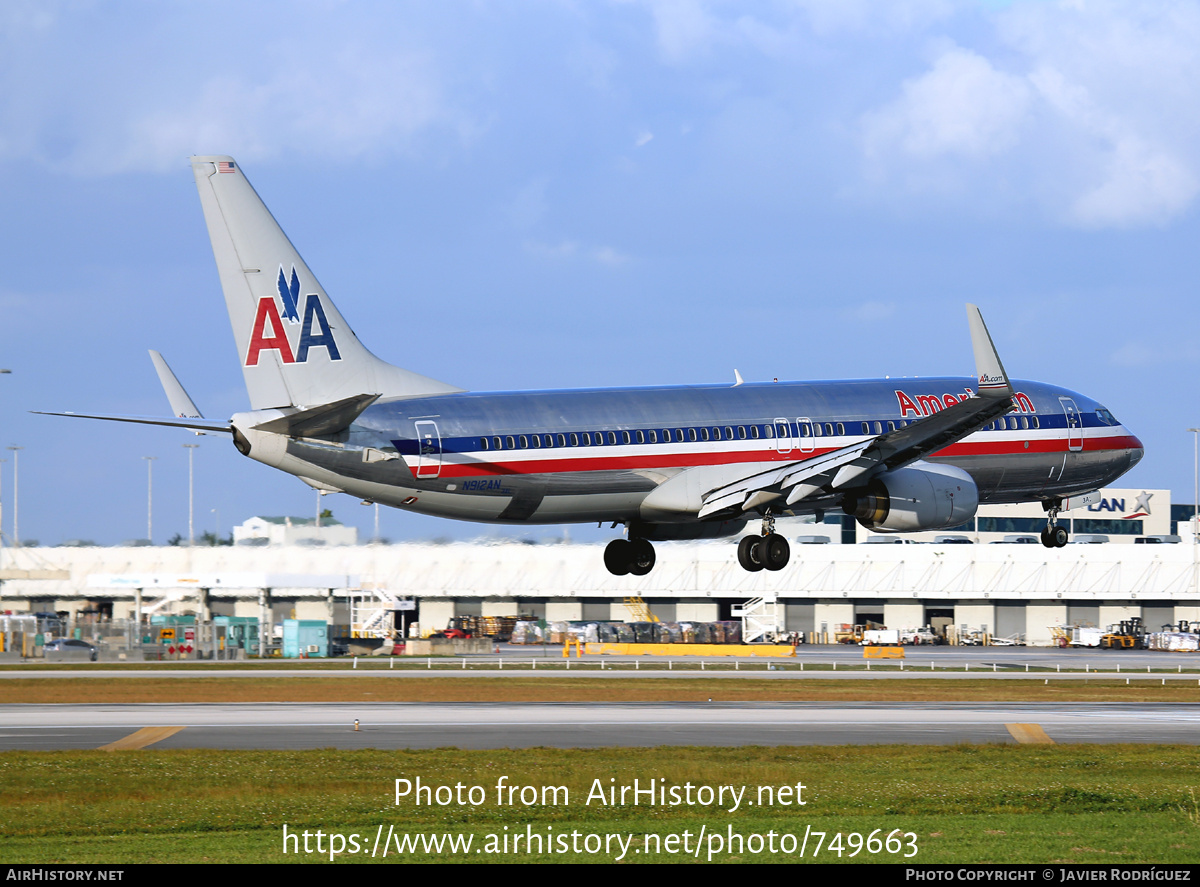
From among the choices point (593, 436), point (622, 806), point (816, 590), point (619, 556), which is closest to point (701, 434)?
point (593, 436)

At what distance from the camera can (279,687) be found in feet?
263

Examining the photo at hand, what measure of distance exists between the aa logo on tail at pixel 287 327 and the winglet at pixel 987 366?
1841 centimetres

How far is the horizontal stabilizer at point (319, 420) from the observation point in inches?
1655

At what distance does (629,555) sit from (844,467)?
800 centimetres

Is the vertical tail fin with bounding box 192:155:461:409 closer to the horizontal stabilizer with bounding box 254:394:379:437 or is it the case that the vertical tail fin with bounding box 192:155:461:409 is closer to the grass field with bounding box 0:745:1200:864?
the horizontal stabilizer with bounding box 254:394:379:437

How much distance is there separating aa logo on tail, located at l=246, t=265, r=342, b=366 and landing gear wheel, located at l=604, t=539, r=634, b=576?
1145 centimetres

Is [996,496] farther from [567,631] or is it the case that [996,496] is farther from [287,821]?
[567,631]

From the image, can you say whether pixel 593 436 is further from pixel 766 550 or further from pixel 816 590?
pixel 816 590

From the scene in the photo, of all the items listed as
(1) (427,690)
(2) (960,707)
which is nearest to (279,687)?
(1) (427,690)

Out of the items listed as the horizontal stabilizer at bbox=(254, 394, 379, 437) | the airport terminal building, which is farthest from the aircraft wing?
the airport terminal building

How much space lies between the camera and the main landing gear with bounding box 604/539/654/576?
51.3 meters

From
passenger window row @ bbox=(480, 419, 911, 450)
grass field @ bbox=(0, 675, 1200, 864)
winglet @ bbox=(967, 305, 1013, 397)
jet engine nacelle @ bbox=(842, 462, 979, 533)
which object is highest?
winglet @ bbox=(967, 305, 1013, 397)

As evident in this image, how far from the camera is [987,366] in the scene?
45.5 m

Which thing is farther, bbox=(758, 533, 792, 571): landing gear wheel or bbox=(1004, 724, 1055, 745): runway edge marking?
bbox=(1004, 724, 1055, 745): runway edge marking
